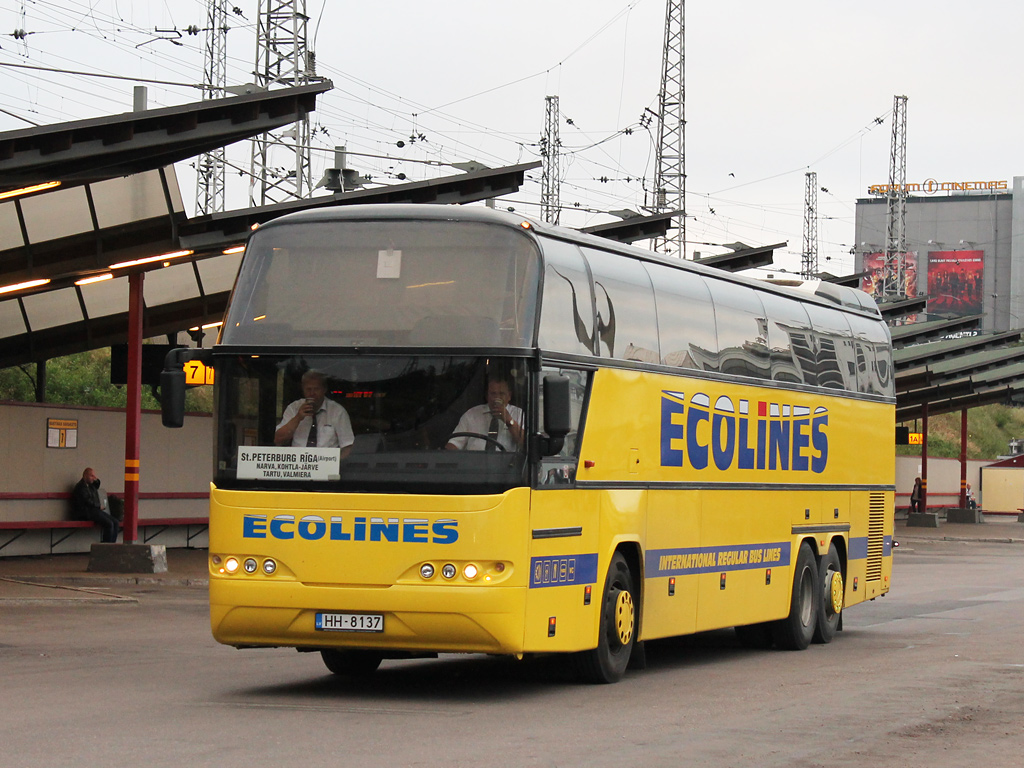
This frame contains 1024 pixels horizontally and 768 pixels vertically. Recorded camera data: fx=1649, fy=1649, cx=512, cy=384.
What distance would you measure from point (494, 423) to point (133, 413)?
47.6ft

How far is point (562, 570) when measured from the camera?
471 inches

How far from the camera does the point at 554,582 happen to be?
1184cm

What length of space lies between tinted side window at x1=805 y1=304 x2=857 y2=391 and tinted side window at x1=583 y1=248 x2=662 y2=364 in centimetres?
458

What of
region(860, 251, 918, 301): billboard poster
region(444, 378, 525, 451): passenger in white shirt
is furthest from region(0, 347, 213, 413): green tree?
region(860, 251, 918, 301): billboard poster

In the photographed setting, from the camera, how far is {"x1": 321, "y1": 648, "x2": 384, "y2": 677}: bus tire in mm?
13109

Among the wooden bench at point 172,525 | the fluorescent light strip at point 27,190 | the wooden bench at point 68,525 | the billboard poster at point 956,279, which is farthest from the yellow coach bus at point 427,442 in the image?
the billboard poster at point 956,279

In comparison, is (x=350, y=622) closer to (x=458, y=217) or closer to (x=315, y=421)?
(x=315, y=421)

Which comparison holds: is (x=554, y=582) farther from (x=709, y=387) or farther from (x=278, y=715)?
(x=709, y=387)

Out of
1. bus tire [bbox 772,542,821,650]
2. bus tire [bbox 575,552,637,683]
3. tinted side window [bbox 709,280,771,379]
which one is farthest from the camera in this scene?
bus tire [bbox 772,542,821,650]

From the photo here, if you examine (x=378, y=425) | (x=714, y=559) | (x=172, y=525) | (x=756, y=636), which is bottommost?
(x=756, y=636)

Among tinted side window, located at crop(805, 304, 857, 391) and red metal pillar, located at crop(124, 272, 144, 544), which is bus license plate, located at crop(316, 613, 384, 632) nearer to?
tinted side window, located at crop(805, 304, 857, 391)

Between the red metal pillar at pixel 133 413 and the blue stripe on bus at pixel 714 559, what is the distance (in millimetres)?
11162

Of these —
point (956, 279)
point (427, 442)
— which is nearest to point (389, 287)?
point (427, 442)

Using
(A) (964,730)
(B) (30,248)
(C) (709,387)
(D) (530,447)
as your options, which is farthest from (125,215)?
(A) (964,730)
